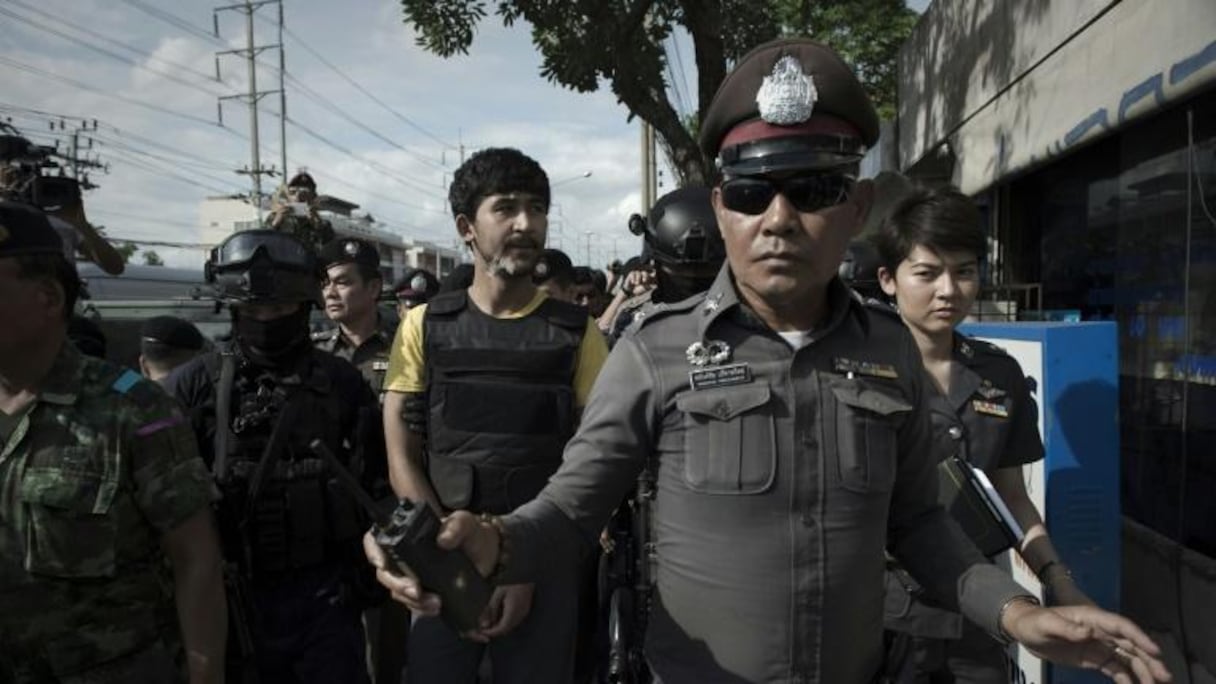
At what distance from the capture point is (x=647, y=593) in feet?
7.89

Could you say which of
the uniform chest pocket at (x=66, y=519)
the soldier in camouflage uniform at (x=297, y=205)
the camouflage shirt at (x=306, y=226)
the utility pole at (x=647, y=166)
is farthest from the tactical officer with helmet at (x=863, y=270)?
the utility pole at (x=647, y=166)

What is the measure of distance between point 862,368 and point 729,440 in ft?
1.00

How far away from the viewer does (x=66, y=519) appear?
70.2 inches

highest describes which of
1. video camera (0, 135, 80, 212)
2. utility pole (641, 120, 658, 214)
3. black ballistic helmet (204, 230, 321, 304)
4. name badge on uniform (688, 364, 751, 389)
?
utility pole (641, 120, 658, 214)

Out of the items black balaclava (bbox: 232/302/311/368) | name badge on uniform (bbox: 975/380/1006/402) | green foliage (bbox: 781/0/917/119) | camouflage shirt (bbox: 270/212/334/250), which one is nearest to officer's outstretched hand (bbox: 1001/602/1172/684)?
name badge on uniform (bbox: 975/380/1006/402)

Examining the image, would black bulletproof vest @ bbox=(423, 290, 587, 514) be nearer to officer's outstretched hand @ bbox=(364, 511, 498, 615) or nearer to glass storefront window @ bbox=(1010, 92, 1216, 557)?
officer's outstretched hand @ bbox=(364, 511, 498, 615)

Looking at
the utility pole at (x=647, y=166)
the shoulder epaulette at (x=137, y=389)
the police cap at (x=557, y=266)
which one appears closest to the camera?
the shoulder epaulette at (x=137, y=389)

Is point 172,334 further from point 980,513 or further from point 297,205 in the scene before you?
point 980,513

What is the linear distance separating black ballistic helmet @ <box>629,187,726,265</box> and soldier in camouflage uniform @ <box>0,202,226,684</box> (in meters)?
1.77

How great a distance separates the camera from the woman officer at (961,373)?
2.26 m

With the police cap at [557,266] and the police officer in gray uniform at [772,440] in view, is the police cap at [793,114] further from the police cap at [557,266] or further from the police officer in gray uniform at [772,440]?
the police cap at [557,266]

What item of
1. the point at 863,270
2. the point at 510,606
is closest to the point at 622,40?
the point at 863,270

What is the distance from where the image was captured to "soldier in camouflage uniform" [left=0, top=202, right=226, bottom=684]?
1792mm

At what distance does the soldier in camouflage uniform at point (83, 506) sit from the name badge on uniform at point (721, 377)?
47.7 inches
